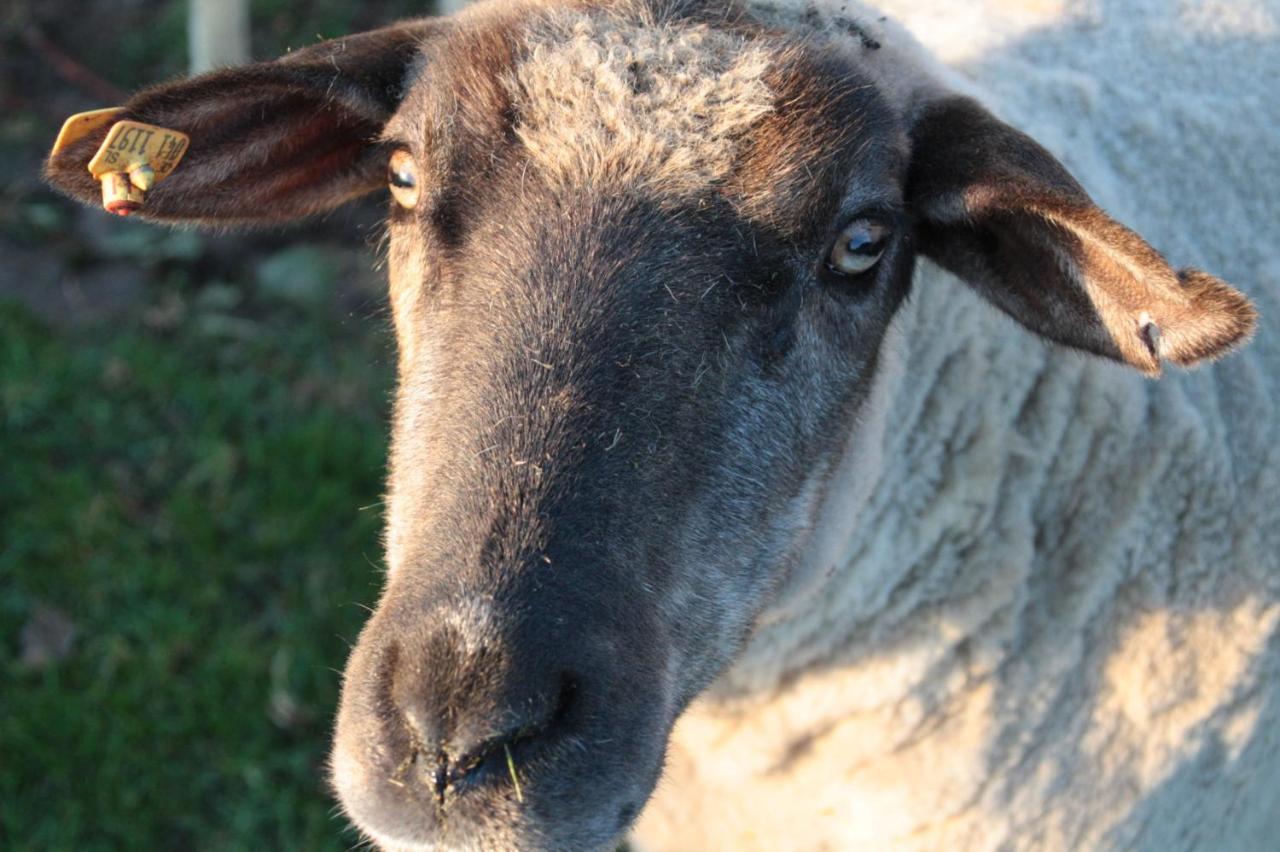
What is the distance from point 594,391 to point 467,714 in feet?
2.08

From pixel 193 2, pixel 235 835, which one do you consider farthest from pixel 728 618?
pixel 193 2

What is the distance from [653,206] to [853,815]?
1.71m

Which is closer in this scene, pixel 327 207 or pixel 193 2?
pixel 327 207

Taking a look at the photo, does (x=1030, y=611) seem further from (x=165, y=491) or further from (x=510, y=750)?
(x=165, y=491)

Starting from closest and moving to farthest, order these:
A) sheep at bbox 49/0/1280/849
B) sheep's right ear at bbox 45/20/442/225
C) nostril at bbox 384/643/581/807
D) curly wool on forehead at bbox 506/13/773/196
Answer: nostril at bbox 384/643/581/807, sheep at bbox 49/0/1280/849, curly wool on forehead at bbox 506/13/773/196, sheep's right ear at bbox 45/20/442/225

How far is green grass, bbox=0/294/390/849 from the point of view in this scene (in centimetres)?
442

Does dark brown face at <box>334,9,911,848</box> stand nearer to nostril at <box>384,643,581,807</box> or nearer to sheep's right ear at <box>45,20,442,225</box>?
nostril at <box>384,643,581,807</box>

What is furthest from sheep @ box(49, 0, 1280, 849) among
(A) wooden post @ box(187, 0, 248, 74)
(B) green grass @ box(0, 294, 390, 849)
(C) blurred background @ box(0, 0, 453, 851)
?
(A) wooden post @ box(187, 0, 248, 74)

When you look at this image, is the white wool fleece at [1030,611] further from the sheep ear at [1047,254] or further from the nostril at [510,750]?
the nostril at [510,750]

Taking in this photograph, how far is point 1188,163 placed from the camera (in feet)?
11.3

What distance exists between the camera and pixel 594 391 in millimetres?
2277

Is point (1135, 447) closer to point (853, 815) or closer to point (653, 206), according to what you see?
point (853, 815)

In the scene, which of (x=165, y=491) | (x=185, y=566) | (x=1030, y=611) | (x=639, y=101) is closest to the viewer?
(x=639, y=101)

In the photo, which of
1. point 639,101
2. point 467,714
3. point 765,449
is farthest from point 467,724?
point 639,101
